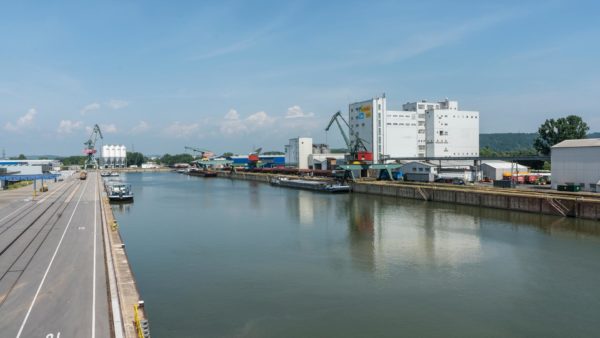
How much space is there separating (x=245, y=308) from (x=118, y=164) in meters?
172

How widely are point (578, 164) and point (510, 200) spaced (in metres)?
6.67

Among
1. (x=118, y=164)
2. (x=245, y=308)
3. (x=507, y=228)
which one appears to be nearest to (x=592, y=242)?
(x=507, y=228)

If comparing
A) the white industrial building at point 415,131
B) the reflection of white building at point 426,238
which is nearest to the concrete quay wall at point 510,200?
the reflection of white building at point 426,238

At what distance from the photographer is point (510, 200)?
3447cm

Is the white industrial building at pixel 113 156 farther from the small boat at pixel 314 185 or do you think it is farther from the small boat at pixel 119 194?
the small boat at pixel 119 194

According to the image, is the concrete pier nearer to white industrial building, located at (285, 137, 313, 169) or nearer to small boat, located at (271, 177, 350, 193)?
small boat, located at (271, 177, 350, 193)

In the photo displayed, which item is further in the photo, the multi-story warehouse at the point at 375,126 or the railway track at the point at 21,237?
the multi-story warehouse at the point at 375,126

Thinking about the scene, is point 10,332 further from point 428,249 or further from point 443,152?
point 443,152

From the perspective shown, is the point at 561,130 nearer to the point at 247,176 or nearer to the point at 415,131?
the point at 415,131

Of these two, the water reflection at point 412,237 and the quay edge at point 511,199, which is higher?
the quay edge at point 511,199

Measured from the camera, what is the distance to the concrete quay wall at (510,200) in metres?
29.3

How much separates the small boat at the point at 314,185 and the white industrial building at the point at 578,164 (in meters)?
24.6

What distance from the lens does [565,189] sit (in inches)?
1374

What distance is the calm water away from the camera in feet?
41.3
